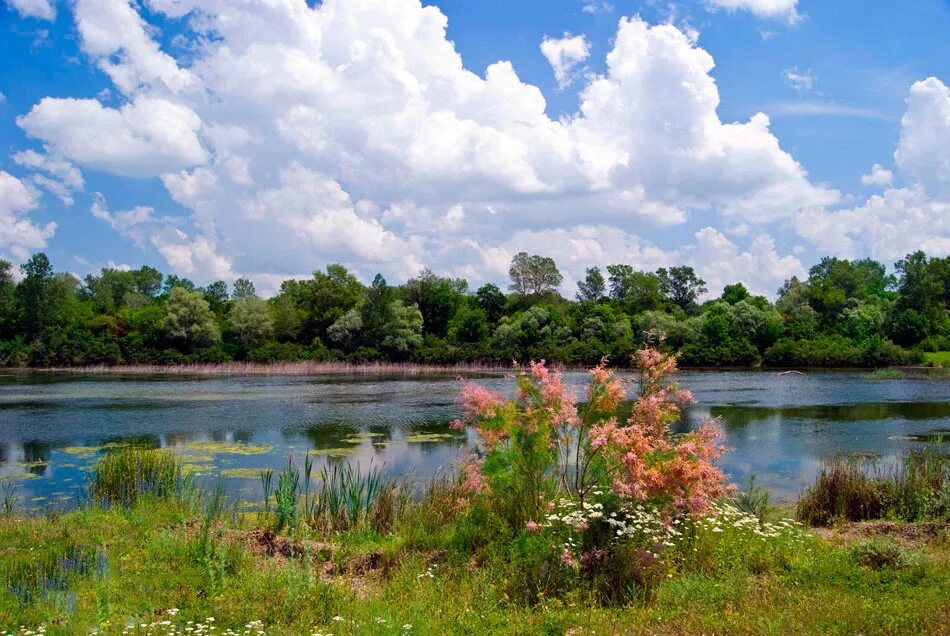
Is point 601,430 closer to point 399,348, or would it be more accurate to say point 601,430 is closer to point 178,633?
point 178,633

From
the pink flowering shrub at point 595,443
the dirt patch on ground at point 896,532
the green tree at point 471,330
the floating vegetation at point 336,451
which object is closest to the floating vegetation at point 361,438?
the floating vegetation at point 336,451

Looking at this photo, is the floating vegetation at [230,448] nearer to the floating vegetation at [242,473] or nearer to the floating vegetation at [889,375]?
the floating vegetation at [242,473]

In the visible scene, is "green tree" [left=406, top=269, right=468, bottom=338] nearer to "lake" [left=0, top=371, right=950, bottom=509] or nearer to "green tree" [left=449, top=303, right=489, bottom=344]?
"green tree" [left=449, top=303, right=489, bottom=344]

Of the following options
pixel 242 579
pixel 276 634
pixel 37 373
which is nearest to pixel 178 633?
pixel 276 634

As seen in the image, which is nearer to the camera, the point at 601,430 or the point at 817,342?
the point at 601,430

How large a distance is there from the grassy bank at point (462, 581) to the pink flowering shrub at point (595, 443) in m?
0.43

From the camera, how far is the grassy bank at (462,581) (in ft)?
21.4

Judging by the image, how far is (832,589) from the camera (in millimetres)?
7137

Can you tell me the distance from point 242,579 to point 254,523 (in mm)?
3846

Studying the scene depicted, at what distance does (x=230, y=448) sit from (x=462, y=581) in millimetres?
16386

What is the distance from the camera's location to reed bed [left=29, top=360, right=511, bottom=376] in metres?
67.7

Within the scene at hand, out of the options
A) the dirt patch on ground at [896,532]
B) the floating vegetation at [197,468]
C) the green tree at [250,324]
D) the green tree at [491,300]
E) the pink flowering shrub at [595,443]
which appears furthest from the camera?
the green tree at [491,300]

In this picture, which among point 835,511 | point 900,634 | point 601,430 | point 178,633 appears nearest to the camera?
point 900,634

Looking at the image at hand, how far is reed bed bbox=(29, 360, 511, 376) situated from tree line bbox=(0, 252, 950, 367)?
1342 mm
